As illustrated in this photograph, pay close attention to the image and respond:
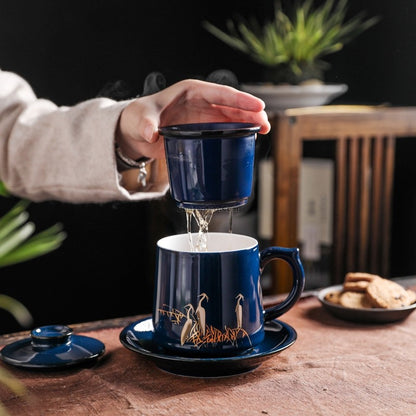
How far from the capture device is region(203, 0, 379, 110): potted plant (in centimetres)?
242

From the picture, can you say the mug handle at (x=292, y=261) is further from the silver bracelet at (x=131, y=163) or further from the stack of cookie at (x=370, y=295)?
the silver bracelet at (x=131, y=163)

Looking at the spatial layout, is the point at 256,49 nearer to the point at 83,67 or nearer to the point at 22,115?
the point at 83,67

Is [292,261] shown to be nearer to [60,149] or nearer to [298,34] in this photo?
[60,149]

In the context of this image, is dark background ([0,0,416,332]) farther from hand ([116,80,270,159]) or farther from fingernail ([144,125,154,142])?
fingernail ([144,125,154,142])

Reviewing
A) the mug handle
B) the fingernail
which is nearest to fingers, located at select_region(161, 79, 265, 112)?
the fingernail

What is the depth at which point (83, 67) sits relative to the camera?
2475mm

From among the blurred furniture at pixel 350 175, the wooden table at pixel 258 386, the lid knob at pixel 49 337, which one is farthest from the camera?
the blurred furniture at pixel 350 175

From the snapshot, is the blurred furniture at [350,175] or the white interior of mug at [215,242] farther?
the blurred furniture at [350,175]

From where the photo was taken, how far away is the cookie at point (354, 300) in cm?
98

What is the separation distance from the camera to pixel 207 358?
76 cm

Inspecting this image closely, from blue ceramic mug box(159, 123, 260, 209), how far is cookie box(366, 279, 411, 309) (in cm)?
31

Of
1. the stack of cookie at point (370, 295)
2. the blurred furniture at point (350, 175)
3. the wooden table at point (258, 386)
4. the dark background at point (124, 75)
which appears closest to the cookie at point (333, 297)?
the stack of cookie at point (370, 295)

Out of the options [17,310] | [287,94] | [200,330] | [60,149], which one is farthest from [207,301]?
[17,310]

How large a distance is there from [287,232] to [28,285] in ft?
3.26
